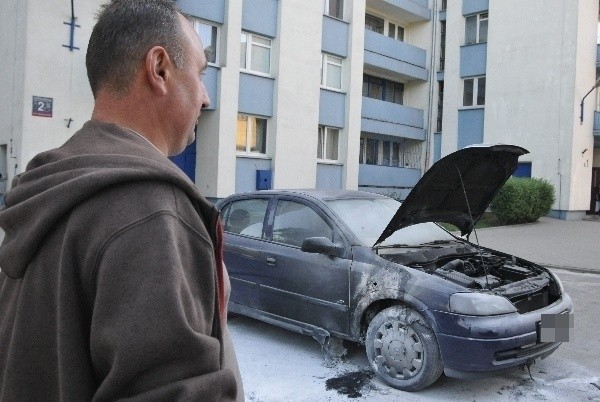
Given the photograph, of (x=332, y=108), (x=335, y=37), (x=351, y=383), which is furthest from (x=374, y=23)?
(x=351, y=383)

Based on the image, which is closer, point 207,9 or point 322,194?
point 322,194

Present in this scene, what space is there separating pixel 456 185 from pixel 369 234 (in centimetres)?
91

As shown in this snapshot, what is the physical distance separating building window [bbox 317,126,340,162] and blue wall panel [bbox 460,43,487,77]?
8.00 metres

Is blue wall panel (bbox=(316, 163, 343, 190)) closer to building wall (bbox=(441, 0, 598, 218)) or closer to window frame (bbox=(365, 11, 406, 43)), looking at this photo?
building wall (bbox=(441, 0, 598, 218))

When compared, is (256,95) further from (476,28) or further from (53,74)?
(476,28)

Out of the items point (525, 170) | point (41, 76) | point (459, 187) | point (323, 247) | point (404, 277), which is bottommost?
point (404, 277)

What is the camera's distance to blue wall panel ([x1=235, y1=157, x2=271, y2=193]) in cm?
1772

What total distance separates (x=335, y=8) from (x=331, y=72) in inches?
101

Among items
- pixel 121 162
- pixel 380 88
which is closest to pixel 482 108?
pixel 380 88

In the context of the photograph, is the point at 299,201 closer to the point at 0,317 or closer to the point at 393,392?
the point at 393,392

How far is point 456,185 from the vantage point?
16.7 ft

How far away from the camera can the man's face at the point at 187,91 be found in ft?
3.99

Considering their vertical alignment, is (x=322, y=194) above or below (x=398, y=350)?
above

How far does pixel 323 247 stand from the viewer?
4828 mm
